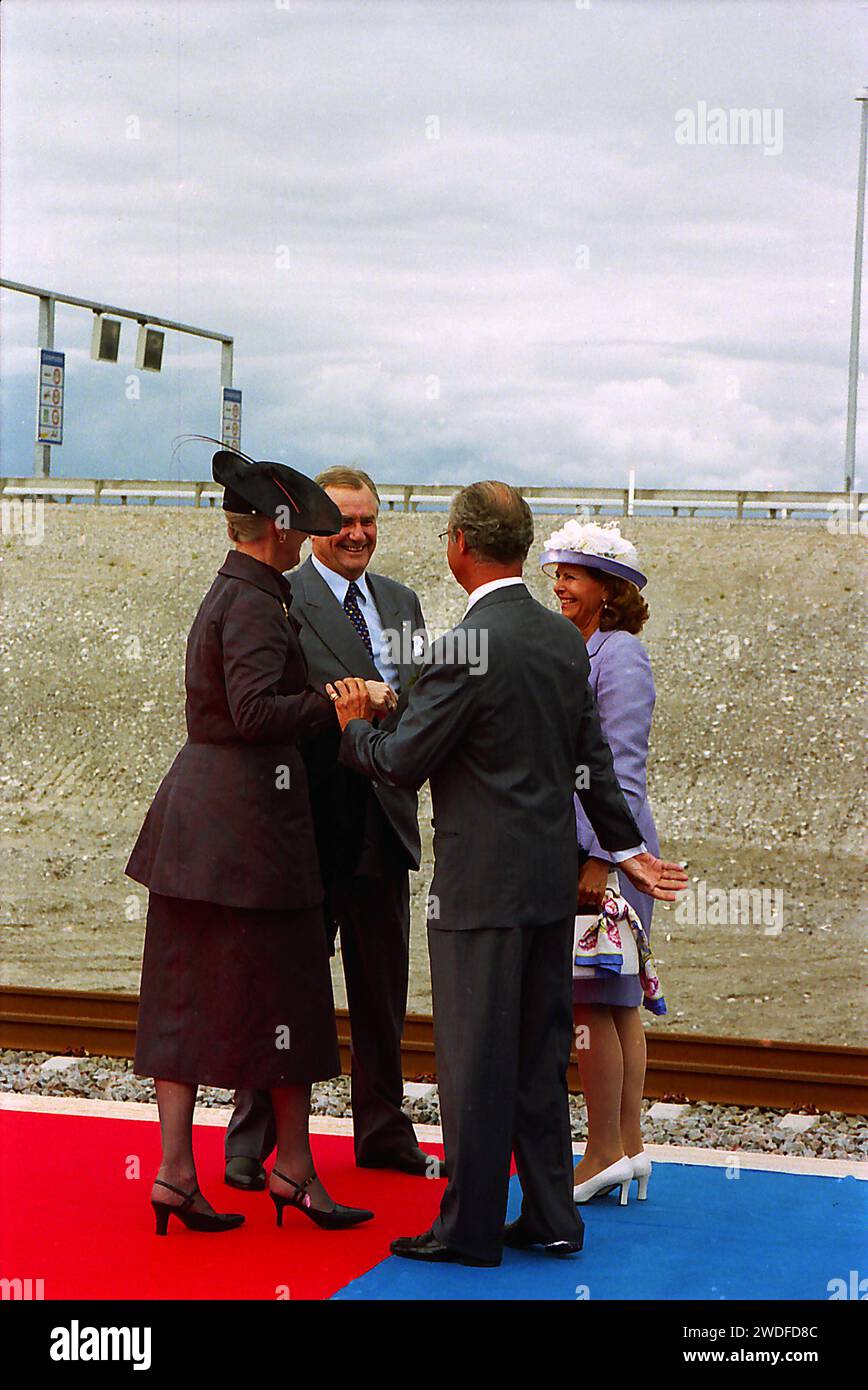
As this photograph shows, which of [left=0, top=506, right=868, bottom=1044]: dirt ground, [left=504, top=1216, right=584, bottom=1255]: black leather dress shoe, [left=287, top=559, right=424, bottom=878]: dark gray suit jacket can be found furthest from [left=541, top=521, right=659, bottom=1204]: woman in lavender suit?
[left=0, top=506, right=868, bottom=1044]: dirt ground

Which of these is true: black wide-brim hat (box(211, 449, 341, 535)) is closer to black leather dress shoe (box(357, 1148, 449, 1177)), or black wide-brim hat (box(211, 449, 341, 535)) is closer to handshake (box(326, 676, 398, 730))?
handshake (box(326, 676, 398, 730))

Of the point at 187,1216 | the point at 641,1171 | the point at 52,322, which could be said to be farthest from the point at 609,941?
the point at 52,322

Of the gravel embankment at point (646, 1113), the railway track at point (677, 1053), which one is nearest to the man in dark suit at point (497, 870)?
the gravel embankment at point (646, 1113)

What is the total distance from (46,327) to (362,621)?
21.5 m

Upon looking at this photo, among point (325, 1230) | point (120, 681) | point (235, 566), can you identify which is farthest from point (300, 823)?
point (120, 681)

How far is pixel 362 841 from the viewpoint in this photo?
5820mm

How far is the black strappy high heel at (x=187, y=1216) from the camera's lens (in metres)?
5.09

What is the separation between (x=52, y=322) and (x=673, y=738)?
39.8 ft

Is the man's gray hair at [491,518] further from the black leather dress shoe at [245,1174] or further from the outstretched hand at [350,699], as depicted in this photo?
the black leather dress shoe at [245,1174]

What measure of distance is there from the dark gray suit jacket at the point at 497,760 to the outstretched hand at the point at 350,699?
59 millimetres

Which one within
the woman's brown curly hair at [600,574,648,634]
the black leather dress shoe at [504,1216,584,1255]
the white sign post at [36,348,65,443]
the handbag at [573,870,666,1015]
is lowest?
the black leather dress shoe at [504,1216,584,1255]

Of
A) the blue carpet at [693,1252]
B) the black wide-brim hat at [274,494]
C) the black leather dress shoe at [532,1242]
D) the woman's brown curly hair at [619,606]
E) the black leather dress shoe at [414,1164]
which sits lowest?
the black leather dress shoe at [414,1164]

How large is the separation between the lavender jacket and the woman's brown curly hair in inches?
1.6

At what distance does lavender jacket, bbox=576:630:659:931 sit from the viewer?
18.0 feet
